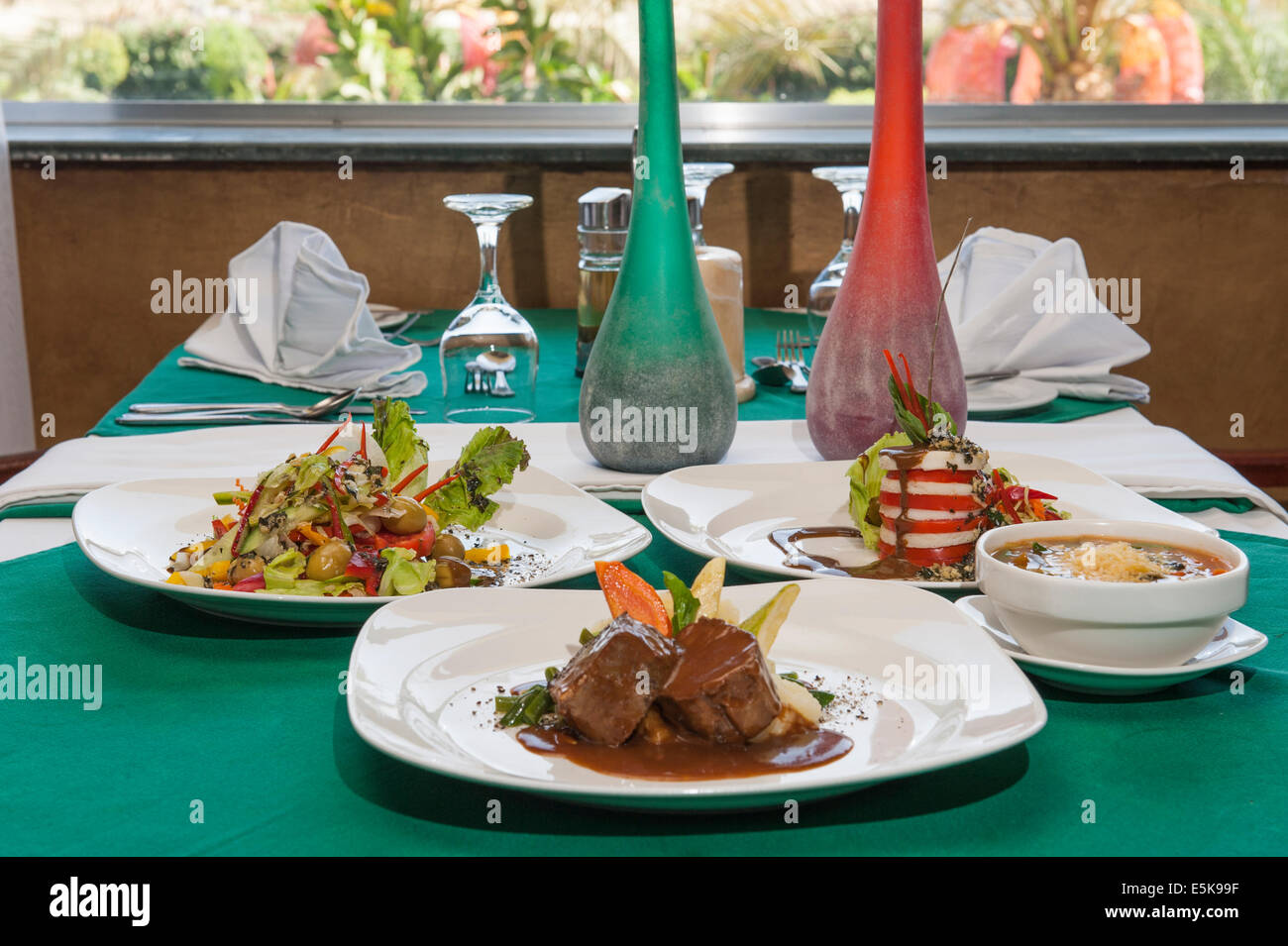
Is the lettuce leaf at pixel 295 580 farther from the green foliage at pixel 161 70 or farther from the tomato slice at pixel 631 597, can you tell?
the green foliage at pixel 161 70

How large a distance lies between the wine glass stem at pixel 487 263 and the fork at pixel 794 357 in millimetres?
419

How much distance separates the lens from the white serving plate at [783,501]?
108 cm

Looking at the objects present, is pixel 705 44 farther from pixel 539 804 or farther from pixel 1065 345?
pixel 539 804

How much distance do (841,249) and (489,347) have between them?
1.73ft

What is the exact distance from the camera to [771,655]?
0.83 metres

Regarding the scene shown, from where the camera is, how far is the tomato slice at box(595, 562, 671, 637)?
0.77 m

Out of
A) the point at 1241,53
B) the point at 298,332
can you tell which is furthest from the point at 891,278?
the point at 1241,53

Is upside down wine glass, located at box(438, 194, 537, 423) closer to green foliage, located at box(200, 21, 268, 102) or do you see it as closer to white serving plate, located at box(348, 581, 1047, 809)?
white serving plate, located at box(348, 581, 1047, 809)

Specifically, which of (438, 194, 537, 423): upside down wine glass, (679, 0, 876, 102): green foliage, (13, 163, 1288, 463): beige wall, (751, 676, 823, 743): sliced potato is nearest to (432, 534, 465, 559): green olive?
(751, 676, 823, 743): sliced potato

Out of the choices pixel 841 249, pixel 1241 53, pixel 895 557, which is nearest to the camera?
pixel 895 557

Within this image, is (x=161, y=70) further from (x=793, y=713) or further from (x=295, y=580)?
(x=793, y=713)

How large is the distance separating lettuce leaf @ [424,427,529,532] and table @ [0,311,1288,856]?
24 cm
